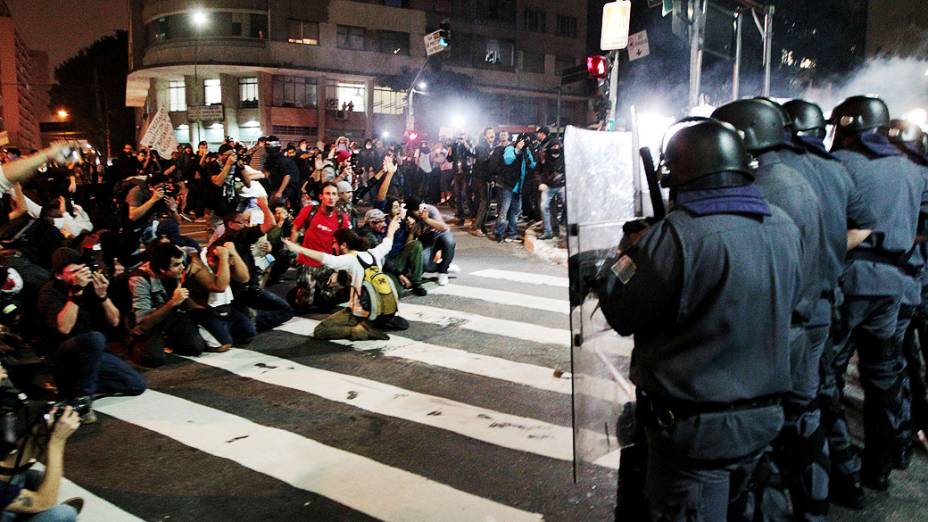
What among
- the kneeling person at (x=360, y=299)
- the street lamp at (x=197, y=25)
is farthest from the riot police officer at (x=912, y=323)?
the street lamp at (x=197, y=25)

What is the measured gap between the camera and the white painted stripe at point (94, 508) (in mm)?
3770

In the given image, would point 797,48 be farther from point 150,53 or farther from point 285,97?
point 150,53

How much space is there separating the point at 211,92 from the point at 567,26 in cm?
2816

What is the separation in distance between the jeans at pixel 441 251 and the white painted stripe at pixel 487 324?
1.36m

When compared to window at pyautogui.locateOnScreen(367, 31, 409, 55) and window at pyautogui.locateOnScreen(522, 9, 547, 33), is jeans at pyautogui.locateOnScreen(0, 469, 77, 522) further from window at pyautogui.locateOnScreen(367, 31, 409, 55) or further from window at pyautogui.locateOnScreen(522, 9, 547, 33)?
window at pyautogui.locateOnScreen(522, 9, 547, 33)

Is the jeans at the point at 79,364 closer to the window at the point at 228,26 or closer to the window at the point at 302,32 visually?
the window at the point at 228,26

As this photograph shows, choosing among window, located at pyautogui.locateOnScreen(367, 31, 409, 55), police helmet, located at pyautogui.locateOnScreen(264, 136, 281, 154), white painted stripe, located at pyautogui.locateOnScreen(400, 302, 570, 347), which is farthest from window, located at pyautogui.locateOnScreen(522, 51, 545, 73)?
white painted stripe, located at pyautogui.locateOnScreen(400, 302, 570, 347)

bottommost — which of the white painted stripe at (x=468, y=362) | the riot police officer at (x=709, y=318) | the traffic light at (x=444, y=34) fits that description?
the white painted stripe at (x=468, y=362)

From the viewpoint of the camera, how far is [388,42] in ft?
156

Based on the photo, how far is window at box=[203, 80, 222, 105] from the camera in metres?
45.2

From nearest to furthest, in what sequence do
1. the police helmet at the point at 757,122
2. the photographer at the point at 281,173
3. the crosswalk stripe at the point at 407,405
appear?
the police helmet at the point at 757,122 < the crosswalk stripe at the point at 407,405 < the photographer at the point at 281,173

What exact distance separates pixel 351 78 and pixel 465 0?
1110 centimetres

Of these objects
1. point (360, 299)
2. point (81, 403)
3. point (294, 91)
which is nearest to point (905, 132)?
point (360, 299)

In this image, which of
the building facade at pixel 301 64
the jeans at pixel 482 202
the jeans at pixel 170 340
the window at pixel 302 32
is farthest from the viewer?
the window at pixel 302 32
